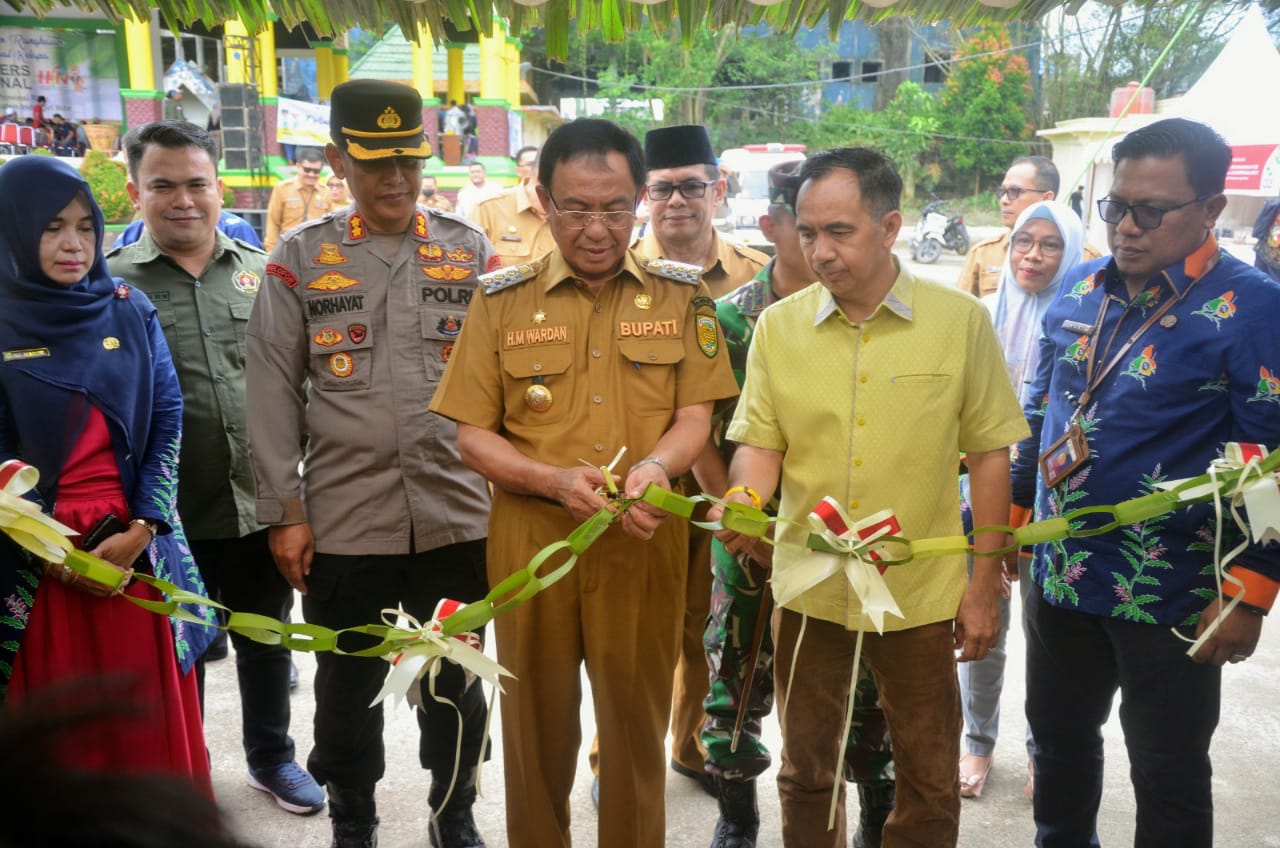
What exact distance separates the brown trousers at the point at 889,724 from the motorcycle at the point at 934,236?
17852 millimetres

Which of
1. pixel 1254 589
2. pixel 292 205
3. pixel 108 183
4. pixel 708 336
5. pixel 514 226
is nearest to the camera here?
pixel 1254 589

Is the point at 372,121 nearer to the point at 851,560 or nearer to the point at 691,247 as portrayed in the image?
the point at 691,247

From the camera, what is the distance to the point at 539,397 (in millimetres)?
2660

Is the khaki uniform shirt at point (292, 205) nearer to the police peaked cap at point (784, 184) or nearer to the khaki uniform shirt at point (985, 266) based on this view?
the khaki uniform shirt at point (985, 266)

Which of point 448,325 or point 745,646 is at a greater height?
point 448,325

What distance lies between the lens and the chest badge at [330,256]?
9.68 ft

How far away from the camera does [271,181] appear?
1750cm

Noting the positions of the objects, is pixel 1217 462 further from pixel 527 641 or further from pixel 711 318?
pixel 527 641

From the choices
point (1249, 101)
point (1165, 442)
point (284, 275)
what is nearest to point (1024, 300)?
point (1165, 442)

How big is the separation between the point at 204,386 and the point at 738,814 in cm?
210

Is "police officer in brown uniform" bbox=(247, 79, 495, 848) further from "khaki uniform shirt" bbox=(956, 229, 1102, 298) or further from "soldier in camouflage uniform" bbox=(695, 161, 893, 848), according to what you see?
"khaki uniform shirt" bbox=(956, 229, 1102, 298)

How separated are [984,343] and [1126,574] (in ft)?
2.09

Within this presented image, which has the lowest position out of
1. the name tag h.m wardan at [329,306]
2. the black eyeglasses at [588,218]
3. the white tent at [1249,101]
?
the name tag h.m wardan at [329,306]

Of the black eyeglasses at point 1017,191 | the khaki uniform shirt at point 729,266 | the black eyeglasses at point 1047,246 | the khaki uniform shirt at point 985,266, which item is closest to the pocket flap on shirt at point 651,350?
the khaki uniform shirt at point 729,266
